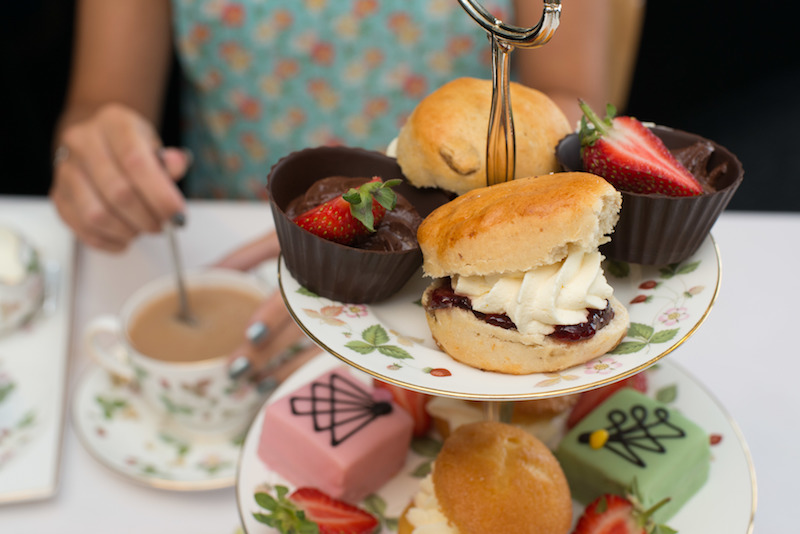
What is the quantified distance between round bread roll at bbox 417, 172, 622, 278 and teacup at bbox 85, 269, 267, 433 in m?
0.61

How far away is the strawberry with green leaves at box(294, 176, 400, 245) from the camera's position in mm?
607

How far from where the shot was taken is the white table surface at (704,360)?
1071 millimetres

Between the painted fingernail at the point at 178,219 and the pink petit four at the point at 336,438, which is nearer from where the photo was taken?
the pink petit four at the point at 336,438

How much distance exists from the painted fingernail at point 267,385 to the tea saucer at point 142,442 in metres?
0.09

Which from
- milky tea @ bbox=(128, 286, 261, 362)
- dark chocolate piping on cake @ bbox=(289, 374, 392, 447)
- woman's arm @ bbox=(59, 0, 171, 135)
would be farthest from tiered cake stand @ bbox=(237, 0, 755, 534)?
woman's arm @ bbox=(59, 0, 171, 135)

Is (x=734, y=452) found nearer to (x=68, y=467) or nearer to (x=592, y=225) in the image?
(x=592, y=225)

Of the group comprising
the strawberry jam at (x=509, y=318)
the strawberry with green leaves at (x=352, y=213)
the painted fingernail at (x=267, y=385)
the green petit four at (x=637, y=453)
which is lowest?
the painted fingernail at (x=267, y=385)

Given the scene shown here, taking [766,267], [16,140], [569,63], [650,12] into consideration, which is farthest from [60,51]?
[650,12]

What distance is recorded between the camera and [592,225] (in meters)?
0.56

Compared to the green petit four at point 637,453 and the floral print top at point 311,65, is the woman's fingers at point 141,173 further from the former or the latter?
the green petit four at point 637,453

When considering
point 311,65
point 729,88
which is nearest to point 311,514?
point 311,65

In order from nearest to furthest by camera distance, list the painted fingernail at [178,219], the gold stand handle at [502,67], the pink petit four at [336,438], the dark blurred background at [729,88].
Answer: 1. the gold stand handle at [502,67]
2. the pink petit four at [336,438]
3. the painted fingernail at [178,219]
4. the dark blurred background at [729,88]

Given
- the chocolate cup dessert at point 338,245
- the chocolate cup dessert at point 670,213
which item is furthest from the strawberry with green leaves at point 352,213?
the chocolate cup dessert at point 670,213

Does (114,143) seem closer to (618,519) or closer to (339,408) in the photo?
(339,408)
